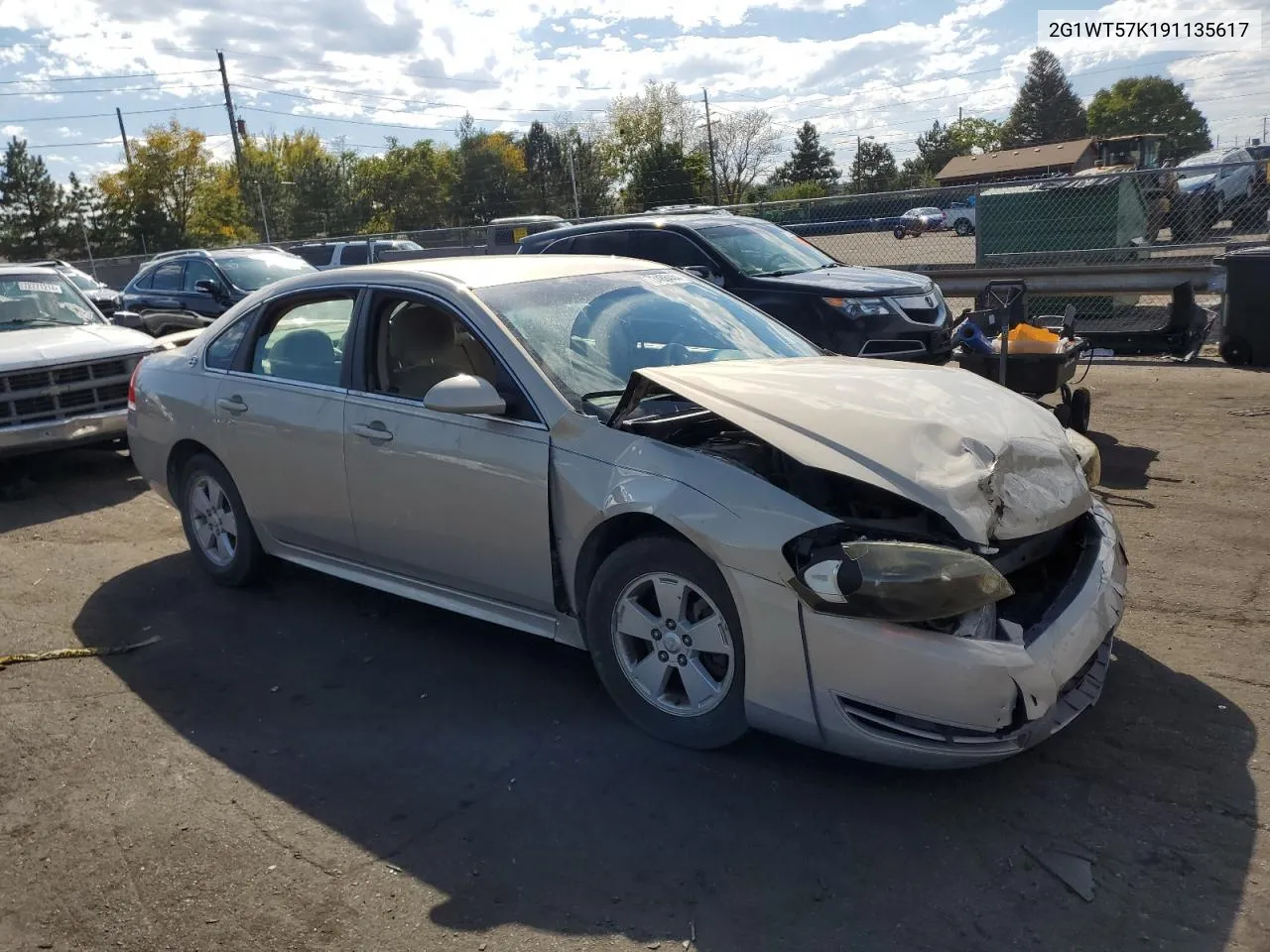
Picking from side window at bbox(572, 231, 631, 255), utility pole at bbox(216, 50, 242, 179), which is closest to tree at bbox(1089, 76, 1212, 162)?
utility pole at bbox(216, 50, 242, 179)

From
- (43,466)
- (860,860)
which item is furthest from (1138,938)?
(43,466)

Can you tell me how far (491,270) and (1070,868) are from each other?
3.41 meters

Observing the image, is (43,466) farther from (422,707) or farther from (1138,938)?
(1138,938)

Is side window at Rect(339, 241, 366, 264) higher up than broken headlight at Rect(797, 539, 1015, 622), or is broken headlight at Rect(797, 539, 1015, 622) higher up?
side window at Rect(339, 241, 366, 264)

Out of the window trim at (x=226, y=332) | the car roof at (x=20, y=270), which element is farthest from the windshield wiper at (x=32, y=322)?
the window trim at (x=226, y=332)

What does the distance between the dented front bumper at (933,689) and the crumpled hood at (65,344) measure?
24.0ft

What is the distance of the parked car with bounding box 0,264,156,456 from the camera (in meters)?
8.48

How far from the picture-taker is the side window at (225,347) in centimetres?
585

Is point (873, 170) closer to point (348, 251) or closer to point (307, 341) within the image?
point (348, 251)

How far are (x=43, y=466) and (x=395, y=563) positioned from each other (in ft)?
20.7

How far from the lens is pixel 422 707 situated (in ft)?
14.7

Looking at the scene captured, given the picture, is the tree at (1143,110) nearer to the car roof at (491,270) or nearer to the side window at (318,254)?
the side window at (318,254)

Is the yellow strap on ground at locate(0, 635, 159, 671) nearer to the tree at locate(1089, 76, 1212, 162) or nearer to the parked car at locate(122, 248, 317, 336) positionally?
the parked car at locate(122, 248, 317, 336)

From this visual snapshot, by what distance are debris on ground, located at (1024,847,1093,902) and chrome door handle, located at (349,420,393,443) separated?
9.86 ft
